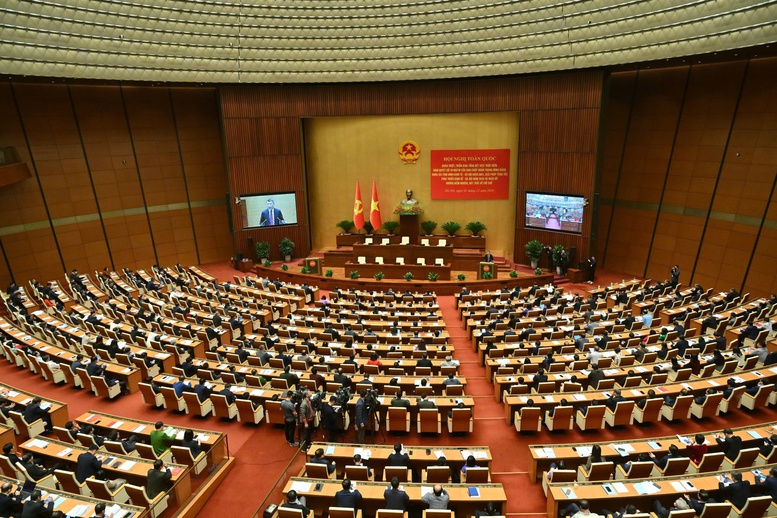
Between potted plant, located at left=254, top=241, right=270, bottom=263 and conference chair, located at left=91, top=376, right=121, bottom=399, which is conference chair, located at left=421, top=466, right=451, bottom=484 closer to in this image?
conference chair, located at left=91, top=376, right=121, bottom=399

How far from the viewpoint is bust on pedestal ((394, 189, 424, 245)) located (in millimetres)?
23875

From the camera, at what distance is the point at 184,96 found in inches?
922

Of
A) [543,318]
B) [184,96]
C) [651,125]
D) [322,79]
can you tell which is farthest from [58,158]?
[651,125]

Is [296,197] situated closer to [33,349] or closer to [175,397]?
[33,349]

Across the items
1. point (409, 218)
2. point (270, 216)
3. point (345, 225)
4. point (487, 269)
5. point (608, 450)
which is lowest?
point (487, 269)

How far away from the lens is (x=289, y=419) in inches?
358

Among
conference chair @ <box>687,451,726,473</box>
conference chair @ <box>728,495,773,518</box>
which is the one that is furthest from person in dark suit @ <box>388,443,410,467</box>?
conference chair @ <box>687,451,726,473</box>

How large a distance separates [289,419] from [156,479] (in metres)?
2.53

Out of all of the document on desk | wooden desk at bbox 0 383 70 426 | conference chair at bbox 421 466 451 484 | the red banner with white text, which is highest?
the red banner with white text

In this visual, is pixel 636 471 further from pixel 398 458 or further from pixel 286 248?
pixel 286 248

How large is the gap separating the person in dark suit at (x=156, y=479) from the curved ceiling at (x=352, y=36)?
637 inches

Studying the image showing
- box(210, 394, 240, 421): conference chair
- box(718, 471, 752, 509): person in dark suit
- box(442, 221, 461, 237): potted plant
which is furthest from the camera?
box(442, 221, 461, 237): potted plant

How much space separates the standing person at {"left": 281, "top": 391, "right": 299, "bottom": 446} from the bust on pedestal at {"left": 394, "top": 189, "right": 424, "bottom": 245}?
50.6 feet

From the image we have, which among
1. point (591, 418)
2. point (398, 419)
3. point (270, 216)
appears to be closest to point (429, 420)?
point (398, 419)
